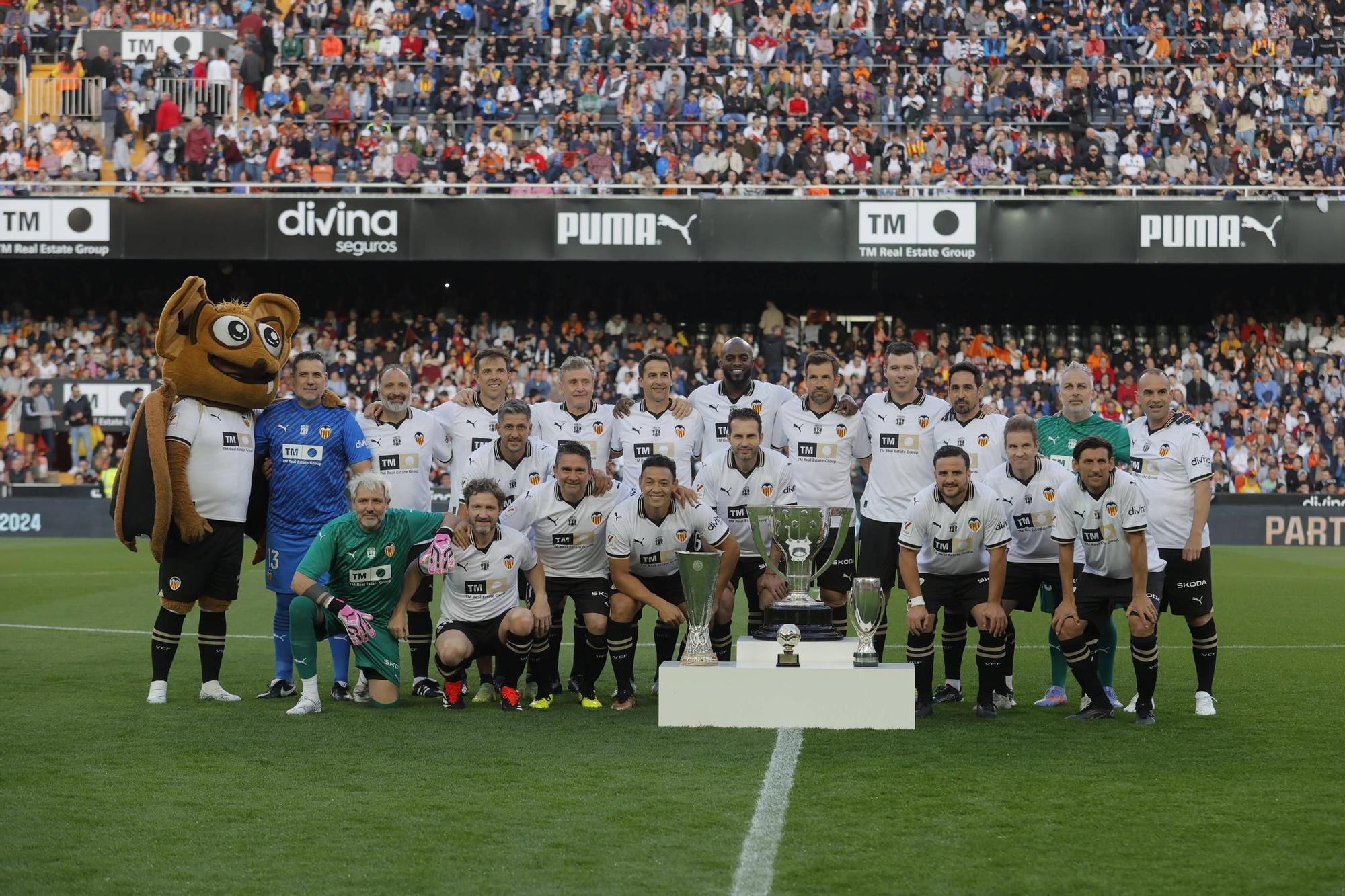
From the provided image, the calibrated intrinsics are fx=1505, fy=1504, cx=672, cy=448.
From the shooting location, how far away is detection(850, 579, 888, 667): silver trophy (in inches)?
265

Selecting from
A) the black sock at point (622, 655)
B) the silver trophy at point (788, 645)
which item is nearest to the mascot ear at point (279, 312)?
the black sock at point (622, 655)

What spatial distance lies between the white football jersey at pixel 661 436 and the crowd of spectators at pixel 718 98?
16.0 m

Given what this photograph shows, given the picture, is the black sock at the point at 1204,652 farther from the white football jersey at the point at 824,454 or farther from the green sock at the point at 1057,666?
the white football jersey at the point at 824,454

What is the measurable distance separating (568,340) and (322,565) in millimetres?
19108

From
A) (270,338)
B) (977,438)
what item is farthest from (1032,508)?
(270,338)

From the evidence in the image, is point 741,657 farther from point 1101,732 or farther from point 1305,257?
point 1305,257

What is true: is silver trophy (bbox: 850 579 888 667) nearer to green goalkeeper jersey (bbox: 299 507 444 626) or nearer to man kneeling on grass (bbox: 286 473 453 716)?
man kneeling on grass (bbox: 286 473 453 716)

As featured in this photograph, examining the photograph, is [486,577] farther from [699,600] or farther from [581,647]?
[699,600]

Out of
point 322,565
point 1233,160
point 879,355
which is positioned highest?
point 1233,160

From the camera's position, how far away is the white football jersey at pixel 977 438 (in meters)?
8.24

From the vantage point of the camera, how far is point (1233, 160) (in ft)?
82.0

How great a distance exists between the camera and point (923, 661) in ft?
24.6

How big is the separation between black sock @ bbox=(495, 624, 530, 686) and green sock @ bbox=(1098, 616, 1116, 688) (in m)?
2.85

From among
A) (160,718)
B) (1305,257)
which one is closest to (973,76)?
(1305,257)
